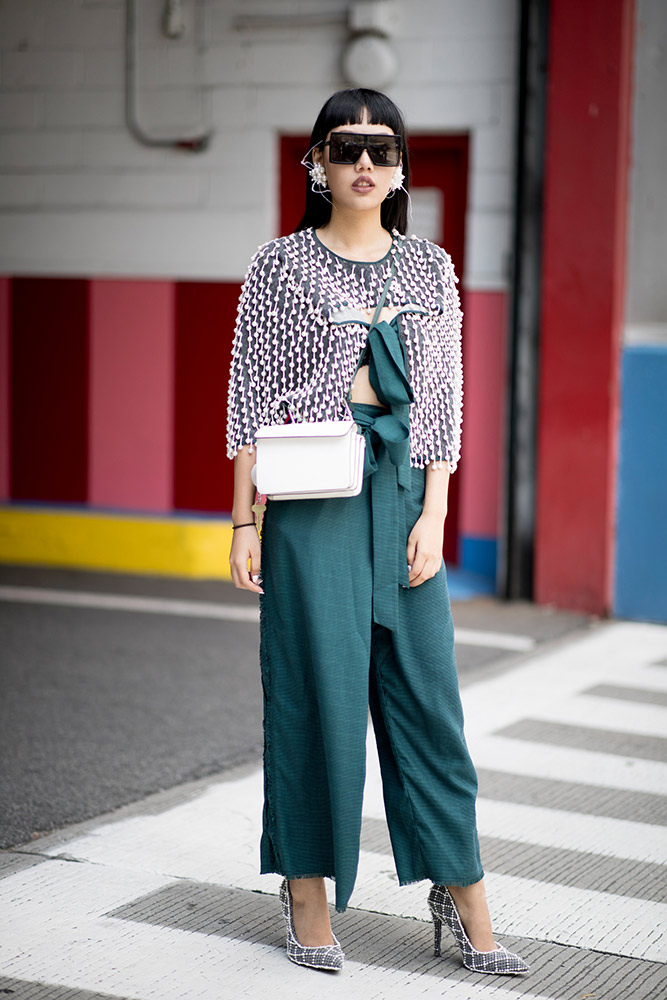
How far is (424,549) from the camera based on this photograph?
296cm

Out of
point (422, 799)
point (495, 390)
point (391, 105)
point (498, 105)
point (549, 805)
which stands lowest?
point (549, 805)

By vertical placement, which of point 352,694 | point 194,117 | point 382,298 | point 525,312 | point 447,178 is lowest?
point 352,694

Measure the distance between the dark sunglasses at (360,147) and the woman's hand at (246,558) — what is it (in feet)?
2.69

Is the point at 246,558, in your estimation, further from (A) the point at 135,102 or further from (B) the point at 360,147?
(A) the point at 135,102

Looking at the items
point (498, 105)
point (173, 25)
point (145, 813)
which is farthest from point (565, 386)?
point (145, 813)

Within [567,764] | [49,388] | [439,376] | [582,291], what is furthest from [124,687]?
[49,388]

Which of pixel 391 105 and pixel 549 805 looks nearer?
pixel 391 105

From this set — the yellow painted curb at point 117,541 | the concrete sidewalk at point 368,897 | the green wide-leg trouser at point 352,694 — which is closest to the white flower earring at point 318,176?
the green wide-leg trouser at point 352,694

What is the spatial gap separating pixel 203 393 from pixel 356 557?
565cm

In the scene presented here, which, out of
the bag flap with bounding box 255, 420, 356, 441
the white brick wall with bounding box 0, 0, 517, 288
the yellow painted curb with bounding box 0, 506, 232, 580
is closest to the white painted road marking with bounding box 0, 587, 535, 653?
the yellow painted curb with bounding box 0, 506, 232, 580

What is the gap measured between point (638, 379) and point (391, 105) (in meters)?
4.33

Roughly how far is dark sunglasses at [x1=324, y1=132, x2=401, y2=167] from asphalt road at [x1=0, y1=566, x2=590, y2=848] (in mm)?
2079

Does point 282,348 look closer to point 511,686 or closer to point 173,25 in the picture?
point 511,686

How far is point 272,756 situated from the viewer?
3.01 meters
